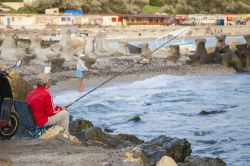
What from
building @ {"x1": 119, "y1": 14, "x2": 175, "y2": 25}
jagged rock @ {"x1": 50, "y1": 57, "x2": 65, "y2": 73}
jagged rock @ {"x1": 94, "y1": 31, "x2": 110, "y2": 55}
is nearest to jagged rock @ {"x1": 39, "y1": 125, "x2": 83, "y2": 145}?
jagged rock @ {"x1": 50, "y1": 57, "x2": 65, "y2": 73}

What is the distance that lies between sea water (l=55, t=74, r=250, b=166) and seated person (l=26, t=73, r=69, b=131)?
3.84 meters

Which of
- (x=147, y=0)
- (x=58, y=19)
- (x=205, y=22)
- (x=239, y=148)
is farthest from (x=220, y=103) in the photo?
(x=147, y=0)

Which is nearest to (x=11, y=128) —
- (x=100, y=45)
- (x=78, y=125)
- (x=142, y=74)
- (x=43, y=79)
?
(x=43, y=79)

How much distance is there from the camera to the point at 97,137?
1065cm

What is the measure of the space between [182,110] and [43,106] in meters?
10.6

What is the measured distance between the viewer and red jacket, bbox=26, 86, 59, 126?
887 centimetres

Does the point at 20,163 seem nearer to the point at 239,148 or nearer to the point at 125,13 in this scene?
the point at 239,148

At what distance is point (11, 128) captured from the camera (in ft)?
28.4

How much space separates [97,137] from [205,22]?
89547 millimetres

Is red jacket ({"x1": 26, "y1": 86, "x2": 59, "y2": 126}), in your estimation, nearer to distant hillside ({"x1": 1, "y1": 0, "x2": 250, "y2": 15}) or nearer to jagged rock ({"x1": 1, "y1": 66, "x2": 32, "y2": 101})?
jagged rock ({"x1": 1, "y1": 66, "x2": 32, "y2": 101})

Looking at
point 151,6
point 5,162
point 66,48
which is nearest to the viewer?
point 5,162

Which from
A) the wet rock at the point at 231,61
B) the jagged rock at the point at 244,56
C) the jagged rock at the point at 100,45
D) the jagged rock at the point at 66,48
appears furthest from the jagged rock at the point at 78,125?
the jagged rock at the point at 100,45

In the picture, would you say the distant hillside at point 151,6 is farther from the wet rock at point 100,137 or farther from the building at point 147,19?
the wet rock at point 100,137

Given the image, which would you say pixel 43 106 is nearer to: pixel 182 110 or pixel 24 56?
pixel 182 110
